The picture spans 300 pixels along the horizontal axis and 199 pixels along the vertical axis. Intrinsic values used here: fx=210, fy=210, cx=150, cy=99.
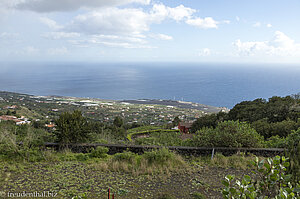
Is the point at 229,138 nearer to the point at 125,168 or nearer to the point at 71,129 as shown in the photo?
the point at 125,168

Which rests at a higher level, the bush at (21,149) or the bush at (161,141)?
the bush at (21,149)

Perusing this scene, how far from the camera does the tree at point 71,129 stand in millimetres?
5824

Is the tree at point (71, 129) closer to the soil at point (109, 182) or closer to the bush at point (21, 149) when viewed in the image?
the bush at point (21, 149)

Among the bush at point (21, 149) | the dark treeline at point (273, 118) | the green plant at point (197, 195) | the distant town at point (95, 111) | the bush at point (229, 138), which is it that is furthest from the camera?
the distant town at point (95, 111)

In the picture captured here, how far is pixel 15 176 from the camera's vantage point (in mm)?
4117

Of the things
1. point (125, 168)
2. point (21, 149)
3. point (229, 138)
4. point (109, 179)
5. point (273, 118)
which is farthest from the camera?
point (273, 118)

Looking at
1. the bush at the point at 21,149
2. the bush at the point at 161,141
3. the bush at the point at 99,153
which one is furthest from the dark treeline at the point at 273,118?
the bush at the point at 21,149

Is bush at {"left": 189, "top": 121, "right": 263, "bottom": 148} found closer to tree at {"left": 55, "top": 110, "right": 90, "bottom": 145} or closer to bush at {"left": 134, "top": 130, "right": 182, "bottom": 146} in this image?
bush at {"left": 134, "top": 130, "right": 182, "bottom": 146}

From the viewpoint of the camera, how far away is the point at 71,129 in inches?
235

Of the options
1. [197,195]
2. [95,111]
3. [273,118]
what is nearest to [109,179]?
[197,195]

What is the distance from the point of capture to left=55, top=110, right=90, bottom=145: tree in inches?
229

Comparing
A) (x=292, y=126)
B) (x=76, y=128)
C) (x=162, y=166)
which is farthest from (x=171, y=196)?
(x=292, y=126)

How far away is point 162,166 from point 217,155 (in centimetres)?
150

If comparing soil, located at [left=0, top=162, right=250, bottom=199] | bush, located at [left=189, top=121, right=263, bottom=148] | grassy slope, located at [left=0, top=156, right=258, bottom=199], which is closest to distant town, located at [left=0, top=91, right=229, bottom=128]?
grassy slope, located at [left=0, top=156, right=258, bottom=199]
